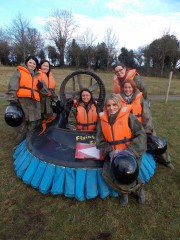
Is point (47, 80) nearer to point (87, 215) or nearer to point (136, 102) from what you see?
point (136, 102)

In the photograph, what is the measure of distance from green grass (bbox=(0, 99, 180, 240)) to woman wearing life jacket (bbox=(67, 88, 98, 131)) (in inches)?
45.9

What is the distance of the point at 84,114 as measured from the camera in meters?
3.51

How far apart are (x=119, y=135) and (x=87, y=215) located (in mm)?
955

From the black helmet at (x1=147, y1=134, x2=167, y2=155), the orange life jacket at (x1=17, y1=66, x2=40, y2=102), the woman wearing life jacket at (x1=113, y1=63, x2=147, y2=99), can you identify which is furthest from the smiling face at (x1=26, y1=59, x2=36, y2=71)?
the black helmet at (x1=147, y1=134, x2=167, y2=155)

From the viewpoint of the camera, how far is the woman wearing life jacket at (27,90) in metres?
3.58

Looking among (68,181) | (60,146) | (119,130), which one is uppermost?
(119,130)

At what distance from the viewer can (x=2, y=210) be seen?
101 inches

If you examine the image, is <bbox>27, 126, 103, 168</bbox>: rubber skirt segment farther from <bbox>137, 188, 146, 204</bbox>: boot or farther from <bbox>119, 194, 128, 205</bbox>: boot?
<bbox>137, 188, 146, 204</bbox>: boot

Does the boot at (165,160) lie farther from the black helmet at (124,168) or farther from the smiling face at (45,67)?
the smiling face at (45,67)

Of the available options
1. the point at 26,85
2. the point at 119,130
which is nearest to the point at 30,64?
the point at 26,85

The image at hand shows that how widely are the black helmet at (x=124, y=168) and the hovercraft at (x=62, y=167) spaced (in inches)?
16.9

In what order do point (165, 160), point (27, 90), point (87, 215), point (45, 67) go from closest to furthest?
1. point (87, 215)
2. point (165, 160)
3. point (27, 90)
4. point (45, 67)

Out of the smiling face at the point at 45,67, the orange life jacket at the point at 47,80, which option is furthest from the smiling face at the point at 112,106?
the smiling face at the point at 45,67

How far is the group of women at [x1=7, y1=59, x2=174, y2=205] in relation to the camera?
252 centimetres
